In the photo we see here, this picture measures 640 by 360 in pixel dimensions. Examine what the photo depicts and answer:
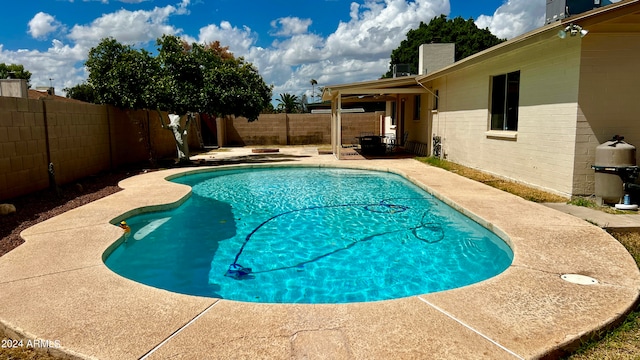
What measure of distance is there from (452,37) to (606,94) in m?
33.9

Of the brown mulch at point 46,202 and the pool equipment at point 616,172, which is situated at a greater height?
the pool equipment at point 616,172

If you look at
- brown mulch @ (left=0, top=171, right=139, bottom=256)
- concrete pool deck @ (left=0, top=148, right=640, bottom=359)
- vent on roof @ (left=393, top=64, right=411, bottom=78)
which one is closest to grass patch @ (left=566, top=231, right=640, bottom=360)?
concrete pool deck @ (left=0, top=148, right=640, bottom=359)

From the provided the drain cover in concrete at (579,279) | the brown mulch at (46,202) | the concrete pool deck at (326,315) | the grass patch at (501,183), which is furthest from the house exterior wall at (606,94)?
the brown mulch at (46,202)

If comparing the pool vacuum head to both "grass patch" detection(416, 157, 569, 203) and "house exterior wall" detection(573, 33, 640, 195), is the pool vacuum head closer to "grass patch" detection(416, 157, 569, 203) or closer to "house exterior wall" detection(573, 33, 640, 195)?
"grass patch" detection(416, 157, 569, 203)

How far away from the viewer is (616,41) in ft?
22.6

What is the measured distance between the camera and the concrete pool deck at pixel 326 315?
2645 mm

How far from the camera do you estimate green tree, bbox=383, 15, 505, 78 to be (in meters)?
37.0

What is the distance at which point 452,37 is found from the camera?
124ft

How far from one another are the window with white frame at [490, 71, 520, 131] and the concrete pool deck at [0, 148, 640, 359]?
534cm

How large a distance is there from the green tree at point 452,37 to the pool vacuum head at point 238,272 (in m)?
34.5

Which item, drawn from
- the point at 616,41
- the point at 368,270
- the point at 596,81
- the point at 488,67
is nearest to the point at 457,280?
the point at 368,270

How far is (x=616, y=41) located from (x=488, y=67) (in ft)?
12.0

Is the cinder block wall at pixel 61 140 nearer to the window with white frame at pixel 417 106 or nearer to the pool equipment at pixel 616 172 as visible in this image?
the pool equipment at pixel 616 172

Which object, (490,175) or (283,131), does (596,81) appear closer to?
(490,175)
